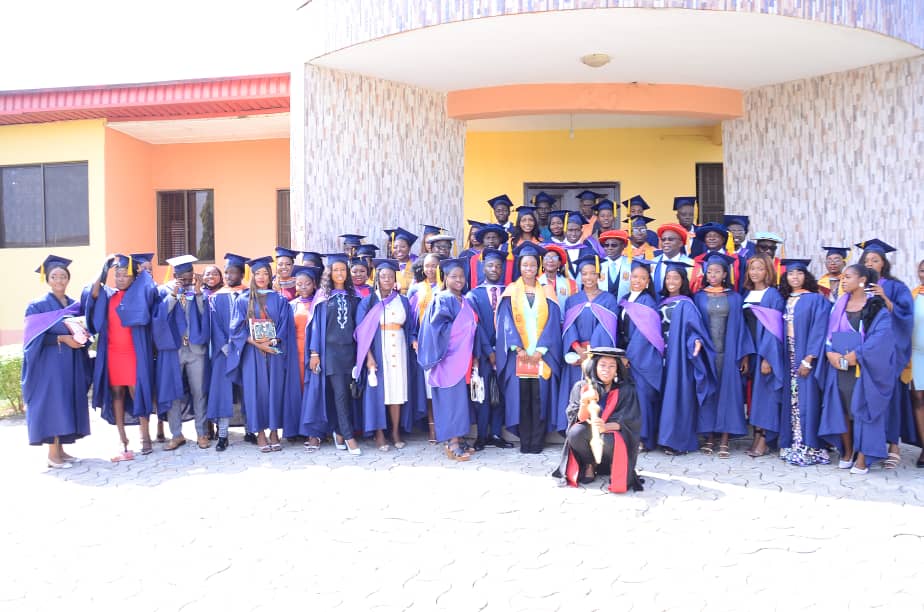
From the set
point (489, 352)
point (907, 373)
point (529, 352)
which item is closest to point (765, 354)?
point (907, 373)

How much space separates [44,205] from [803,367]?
10.8 metres

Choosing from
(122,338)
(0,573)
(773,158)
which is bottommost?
(0,573)

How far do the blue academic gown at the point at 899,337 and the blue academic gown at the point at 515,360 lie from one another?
2.67 m

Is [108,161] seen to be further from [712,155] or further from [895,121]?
[895,121]

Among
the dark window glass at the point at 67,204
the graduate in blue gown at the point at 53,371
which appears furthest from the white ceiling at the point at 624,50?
the dark window glass at the point at 67,204

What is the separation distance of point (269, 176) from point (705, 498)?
8758 millimetres

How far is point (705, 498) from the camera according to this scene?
5090 mm

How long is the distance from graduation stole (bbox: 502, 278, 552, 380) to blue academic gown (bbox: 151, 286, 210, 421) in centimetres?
282

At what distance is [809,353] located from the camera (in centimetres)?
601

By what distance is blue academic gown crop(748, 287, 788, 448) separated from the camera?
615cm

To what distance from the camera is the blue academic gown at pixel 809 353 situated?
597cm

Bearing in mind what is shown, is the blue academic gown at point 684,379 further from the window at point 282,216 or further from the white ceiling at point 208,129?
the window at point 282,216

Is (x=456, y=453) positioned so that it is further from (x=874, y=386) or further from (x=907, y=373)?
(x=907, y=373)

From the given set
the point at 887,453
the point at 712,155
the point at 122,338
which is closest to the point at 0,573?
the point at 122,338
